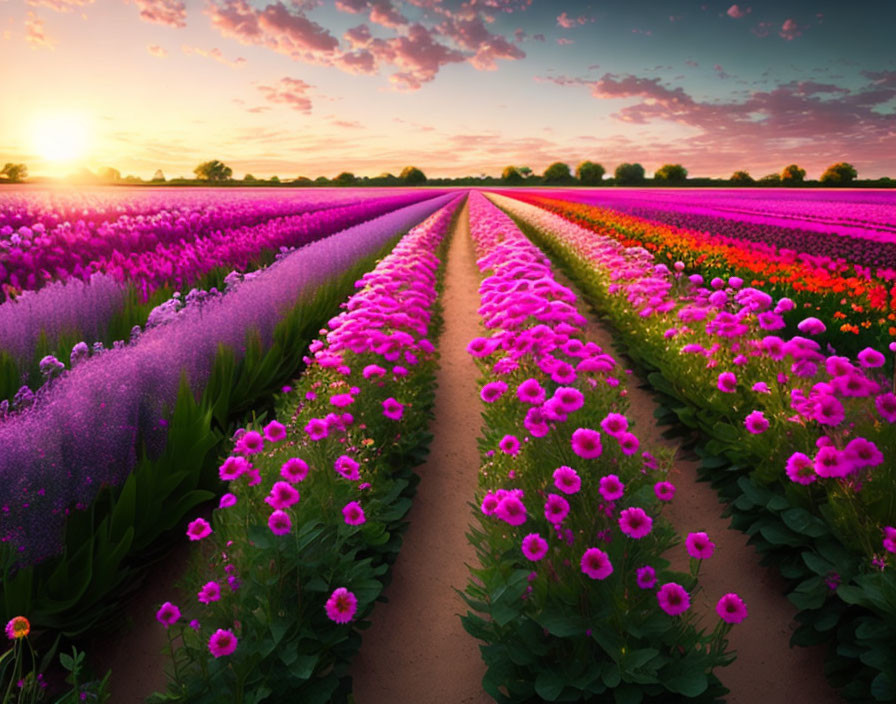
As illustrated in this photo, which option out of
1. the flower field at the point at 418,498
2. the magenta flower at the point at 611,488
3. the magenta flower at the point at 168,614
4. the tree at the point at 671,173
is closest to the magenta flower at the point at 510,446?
the flower field at the point at 418,498

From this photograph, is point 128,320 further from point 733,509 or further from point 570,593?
point 733,509

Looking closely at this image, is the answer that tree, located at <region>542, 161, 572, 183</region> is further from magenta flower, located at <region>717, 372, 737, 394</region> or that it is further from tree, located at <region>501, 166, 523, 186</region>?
magenta flower, located at <region>717, 372, 737, 394</region>

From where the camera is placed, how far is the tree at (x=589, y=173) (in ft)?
315

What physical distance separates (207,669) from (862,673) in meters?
2.69

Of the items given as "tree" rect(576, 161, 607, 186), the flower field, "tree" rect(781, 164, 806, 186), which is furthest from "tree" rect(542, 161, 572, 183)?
the flower field

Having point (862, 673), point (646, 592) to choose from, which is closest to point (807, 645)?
point (862, 673)

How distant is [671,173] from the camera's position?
82.8 metres

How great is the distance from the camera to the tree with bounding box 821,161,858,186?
54.6 metres

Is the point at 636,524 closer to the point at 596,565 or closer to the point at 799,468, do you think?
the point at 596,565

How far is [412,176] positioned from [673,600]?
359 ft

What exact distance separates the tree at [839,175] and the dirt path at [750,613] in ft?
215

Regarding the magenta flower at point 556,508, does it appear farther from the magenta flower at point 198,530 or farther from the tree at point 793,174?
the tree at point 793,174

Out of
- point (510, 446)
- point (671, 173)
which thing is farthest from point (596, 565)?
point (671, 173)

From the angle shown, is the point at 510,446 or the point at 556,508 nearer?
the point at 556,508
